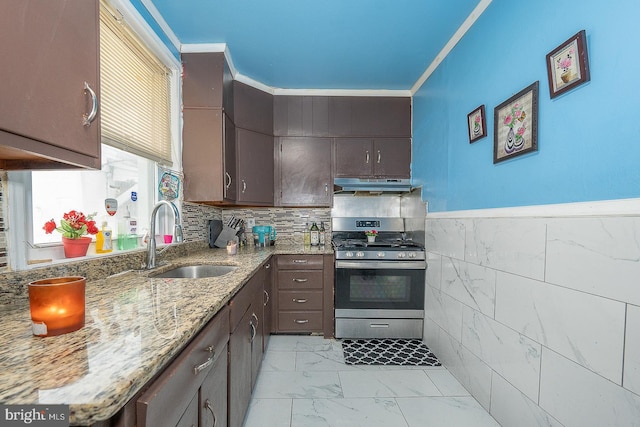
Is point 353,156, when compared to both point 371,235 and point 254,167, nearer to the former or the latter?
point 371,235

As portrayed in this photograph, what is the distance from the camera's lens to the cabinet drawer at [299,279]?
2592 millimetres

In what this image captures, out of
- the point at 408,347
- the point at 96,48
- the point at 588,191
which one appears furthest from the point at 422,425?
the point at 96,48

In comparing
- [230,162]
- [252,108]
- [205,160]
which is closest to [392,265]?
[230,162]

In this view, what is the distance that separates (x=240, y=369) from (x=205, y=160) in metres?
1.61

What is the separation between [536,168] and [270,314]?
7.34ft

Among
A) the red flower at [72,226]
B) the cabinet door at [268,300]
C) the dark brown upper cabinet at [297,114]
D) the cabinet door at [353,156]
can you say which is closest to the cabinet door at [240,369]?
the cabinet door at [268,300]

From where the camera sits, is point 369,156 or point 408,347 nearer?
point 408,347

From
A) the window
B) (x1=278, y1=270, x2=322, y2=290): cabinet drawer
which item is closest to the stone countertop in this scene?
the window

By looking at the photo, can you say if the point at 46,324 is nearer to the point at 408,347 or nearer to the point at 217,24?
the point at 217,24

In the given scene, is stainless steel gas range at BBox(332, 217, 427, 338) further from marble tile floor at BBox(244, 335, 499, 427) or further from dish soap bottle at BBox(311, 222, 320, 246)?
dish soap bottle at BBox(311, 222, 320, 246)

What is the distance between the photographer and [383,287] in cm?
250

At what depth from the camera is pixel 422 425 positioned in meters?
1.54

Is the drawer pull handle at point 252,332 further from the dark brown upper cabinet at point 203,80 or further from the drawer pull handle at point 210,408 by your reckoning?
the dark brown upper cabinet at point 203,80

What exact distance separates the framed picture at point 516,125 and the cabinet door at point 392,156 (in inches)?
53.5
